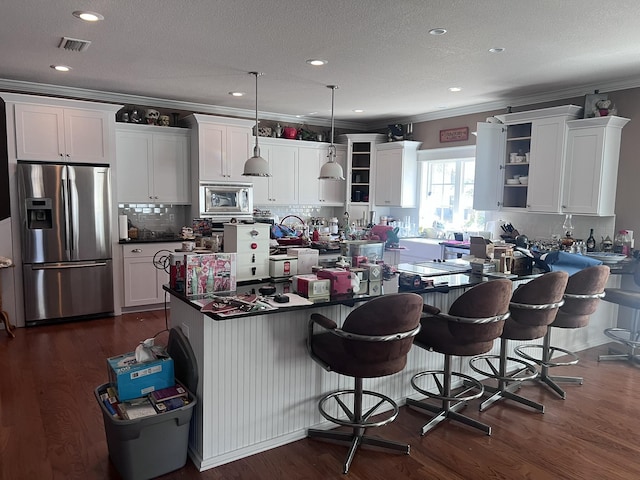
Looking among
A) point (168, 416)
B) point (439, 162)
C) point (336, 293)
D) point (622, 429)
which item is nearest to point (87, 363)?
point (168, 416)

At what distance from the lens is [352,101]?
5.99 m

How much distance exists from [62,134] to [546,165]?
5.25m

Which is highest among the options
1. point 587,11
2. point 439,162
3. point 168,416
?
point 587,11

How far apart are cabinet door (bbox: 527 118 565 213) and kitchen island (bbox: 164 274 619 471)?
264cm

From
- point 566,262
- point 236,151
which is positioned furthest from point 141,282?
point 566,262

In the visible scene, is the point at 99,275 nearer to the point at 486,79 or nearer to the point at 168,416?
the point at 168,416

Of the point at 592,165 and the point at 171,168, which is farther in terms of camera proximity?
the point at 171,168

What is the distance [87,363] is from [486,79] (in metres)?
4.59

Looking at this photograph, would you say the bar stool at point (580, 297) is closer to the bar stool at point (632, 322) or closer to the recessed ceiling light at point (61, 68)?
the bar stool at point (632, 322)

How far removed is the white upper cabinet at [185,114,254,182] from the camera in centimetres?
602

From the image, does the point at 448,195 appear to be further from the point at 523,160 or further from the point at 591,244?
the point at 591,244

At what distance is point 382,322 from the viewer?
2.37 meters

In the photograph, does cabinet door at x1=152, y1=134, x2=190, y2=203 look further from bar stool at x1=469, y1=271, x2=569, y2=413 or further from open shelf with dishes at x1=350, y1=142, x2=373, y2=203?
bar stool at x1=469, y1=271, x2=569, y2=413

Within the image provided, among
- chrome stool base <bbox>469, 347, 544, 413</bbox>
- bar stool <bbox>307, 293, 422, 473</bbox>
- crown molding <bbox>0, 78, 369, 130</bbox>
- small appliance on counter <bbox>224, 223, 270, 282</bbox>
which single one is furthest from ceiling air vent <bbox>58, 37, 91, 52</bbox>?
chrome stool base <bbox>469, 347, 544, 413</bbox>
